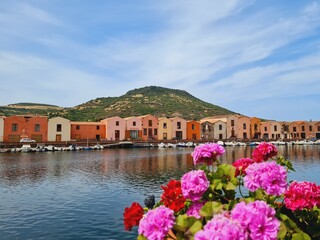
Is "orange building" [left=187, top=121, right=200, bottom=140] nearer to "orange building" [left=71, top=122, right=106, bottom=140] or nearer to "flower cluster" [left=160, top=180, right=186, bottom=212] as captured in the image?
"orange building" [left=71, top=122, right=106, bottom=140]

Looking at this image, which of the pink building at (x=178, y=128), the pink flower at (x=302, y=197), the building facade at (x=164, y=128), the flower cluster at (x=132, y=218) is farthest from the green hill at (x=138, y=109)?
the pink flower at (x=302, y=197)

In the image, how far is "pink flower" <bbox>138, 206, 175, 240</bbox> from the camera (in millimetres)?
3498

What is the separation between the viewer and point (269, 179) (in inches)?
150

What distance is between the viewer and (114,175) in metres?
31.4

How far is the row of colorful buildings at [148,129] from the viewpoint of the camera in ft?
255

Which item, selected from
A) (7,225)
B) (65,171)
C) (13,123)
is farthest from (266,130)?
(7,225)

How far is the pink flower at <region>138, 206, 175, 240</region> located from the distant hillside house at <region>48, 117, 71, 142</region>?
81287 mm

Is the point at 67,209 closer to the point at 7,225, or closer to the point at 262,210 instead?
the point at 7,225

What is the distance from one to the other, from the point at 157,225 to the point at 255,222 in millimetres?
1155

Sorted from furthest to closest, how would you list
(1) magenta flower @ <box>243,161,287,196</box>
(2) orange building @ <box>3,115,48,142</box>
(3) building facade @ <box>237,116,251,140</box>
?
(3) building facade @ <box>237,116,251,140</box> < (2) orange building @ <box>3,115,48,142</box> < (1) magenta flower @ <box>243,161,287,196</box>

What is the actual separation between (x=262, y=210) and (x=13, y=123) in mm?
82276

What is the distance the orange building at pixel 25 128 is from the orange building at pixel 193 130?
Result: 43.7 metres

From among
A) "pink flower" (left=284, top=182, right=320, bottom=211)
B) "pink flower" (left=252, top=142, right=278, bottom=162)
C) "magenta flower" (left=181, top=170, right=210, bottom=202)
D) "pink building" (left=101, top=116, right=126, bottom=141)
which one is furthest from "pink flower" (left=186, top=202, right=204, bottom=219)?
"pink building" (left=101, top=116, right=126, bottom=141)

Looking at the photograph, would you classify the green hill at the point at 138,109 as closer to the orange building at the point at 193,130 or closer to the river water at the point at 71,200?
the orange building at the point at 193,130
